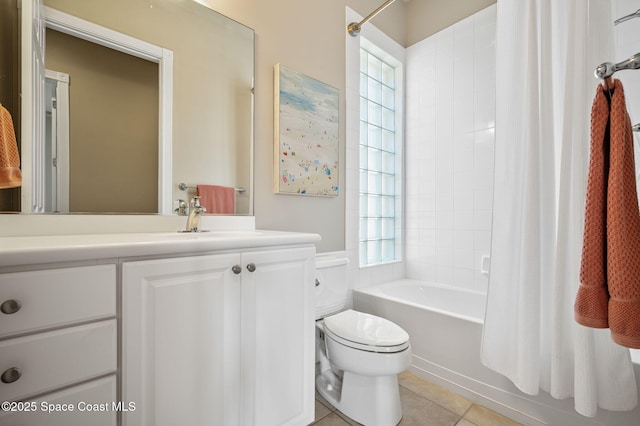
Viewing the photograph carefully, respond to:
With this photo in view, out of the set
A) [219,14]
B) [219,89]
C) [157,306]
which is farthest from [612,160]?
[219,14]

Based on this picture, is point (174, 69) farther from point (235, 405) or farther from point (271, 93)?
point (235, 405)

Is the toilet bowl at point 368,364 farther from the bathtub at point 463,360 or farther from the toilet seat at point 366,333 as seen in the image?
the bathtub at point 463,360

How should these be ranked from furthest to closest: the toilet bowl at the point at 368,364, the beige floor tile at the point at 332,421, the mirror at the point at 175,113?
the beige floor tile at the point at 332,421 → the toilet bowl at the point at 368,364 → the mirror at the point at 175,113

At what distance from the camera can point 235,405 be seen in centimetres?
97

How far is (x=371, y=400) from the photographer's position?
1.38 metres

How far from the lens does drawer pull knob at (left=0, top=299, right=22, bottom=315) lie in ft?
2.03

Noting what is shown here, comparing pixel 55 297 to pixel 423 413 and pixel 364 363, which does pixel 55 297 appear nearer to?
pixel 364 363

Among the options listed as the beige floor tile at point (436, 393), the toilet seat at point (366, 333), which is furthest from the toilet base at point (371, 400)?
the beige floor tile at point (436, 393)

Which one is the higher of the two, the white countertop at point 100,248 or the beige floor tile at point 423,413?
the white countertop at point 100,248

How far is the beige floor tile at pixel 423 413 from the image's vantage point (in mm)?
1417

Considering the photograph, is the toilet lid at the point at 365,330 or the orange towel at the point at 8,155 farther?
the toilet lid at the point at 365,330

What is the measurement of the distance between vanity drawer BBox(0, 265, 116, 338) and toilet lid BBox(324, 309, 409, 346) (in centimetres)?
99

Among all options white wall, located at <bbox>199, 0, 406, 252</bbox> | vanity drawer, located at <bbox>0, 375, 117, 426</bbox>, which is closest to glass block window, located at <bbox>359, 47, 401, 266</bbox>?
white wall, located at <bbox>199, 0, 406, 252</bbox>

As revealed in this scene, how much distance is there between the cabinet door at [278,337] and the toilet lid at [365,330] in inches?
10.3
